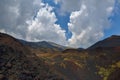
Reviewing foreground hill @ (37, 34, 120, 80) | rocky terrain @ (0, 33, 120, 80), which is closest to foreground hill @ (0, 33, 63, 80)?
rocky terrain @ (0, 33, 120, 80)

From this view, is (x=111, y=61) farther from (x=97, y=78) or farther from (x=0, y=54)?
(x=0, y=54)

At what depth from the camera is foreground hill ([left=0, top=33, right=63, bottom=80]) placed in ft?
340

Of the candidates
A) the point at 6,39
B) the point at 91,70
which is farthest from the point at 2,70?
the point at 91,70

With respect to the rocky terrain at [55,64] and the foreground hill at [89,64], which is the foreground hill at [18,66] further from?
the foreground hill at [89,64]

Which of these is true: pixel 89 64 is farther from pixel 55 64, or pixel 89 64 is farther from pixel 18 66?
pixel 18 66

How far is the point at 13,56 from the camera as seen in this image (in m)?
114

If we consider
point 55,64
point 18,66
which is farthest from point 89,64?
point 18,66

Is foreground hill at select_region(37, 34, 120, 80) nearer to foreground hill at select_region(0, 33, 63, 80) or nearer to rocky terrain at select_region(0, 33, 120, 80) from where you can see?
rocky terrain at select_region(0, 33, 120, 80)

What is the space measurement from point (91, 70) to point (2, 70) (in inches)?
2901

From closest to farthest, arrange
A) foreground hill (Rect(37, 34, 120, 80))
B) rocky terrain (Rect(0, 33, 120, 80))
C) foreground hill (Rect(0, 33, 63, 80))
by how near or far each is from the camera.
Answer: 1. foreground hill (Rect(0, 33, 63, 80))
2. rocky terrain (Rect(0, 33, 120, 80))
3. foreground hill (Rect(37, 34, 120, 80))

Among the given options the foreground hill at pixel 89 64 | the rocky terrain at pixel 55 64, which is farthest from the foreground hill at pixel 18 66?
the foreground hill at pixel 89 64

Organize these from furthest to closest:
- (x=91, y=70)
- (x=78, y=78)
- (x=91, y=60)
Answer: (x=91, y=60)
(x=91, y=70)
(x=78, y=78)

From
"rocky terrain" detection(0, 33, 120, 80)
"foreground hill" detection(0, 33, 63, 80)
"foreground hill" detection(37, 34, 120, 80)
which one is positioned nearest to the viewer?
"foreground hill" detection(0, 33, 63, 80)

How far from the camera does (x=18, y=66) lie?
10975cm
